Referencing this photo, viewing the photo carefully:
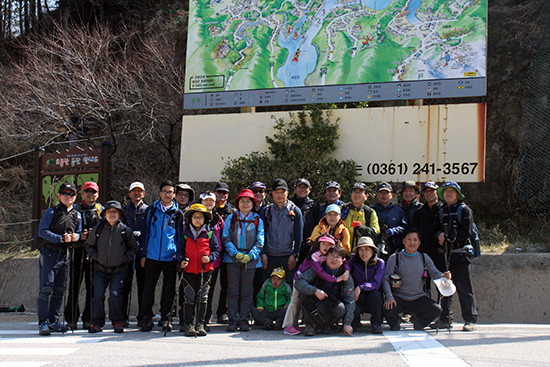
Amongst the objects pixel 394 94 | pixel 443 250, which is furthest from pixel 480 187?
pixel 443 250

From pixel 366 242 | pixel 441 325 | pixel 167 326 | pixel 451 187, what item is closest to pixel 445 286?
pixel 441 325

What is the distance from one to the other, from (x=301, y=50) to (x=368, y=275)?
5.23m

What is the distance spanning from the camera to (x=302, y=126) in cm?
933

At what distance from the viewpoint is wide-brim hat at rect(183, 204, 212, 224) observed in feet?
19.8

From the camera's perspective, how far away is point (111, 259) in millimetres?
6113

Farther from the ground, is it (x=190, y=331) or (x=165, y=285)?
(x=165, y=285)

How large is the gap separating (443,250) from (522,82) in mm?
7226

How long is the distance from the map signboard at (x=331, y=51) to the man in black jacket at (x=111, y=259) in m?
4.50

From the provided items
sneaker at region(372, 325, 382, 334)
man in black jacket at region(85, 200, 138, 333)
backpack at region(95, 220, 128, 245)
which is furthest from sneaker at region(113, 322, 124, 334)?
sneaker at region(372, 325, 382, 334)

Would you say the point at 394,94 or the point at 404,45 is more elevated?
the point at 404,45

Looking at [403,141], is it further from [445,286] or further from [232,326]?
[232,326]

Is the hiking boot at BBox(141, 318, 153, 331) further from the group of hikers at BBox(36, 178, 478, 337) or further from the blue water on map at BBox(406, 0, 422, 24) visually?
the blue water on map at BBox(406, 0, 422, 24)

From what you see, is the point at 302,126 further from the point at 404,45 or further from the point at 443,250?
the point at 443,250

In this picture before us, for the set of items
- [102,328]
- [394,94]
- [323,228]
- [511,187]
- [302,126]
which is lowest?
[102,328]
